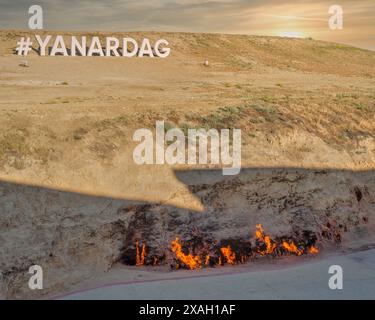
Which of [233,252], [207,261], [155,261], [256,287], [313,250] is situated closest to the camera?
[256,287]

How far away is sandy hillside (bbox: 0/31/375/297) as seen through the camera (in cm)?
1745

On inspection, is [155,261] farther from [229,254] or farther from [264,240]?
[264,240]

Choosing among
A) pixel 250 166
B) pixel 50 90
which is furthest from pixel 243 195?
pixel 50 90

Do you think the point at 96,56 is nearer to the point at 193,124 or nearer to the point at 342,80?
the point at 342,80

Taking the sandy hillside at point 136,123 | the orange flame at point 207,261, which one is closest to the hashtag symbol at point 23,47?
the sandy hillside at point 136,123

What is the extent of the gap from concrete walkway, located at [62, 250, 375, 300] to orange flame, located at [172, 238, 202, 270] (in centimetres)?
99

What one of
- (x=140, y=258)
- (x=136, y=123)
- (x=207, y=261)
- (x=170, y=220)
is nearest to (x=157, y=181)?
(x=170, y=220)

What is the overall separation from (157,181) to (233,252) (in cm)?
357

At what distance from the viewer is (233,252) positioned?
61.1ft

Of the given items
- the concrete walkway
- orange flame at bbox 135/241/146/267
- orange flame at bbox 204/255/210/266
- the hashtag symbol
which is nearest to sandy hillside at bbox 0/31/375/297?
orange flame at bbox 135/241/146/267

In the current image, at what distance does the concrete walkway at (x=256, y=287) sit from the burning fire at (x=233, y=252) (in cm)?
106

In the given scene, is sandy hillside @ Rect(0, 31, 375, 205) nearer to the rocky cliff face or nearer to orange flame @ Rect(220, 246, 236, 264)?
the rocky cliff face

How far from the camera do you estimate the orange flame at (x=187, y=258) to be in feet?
58.2

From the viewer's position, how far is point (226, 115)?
77.8ft
